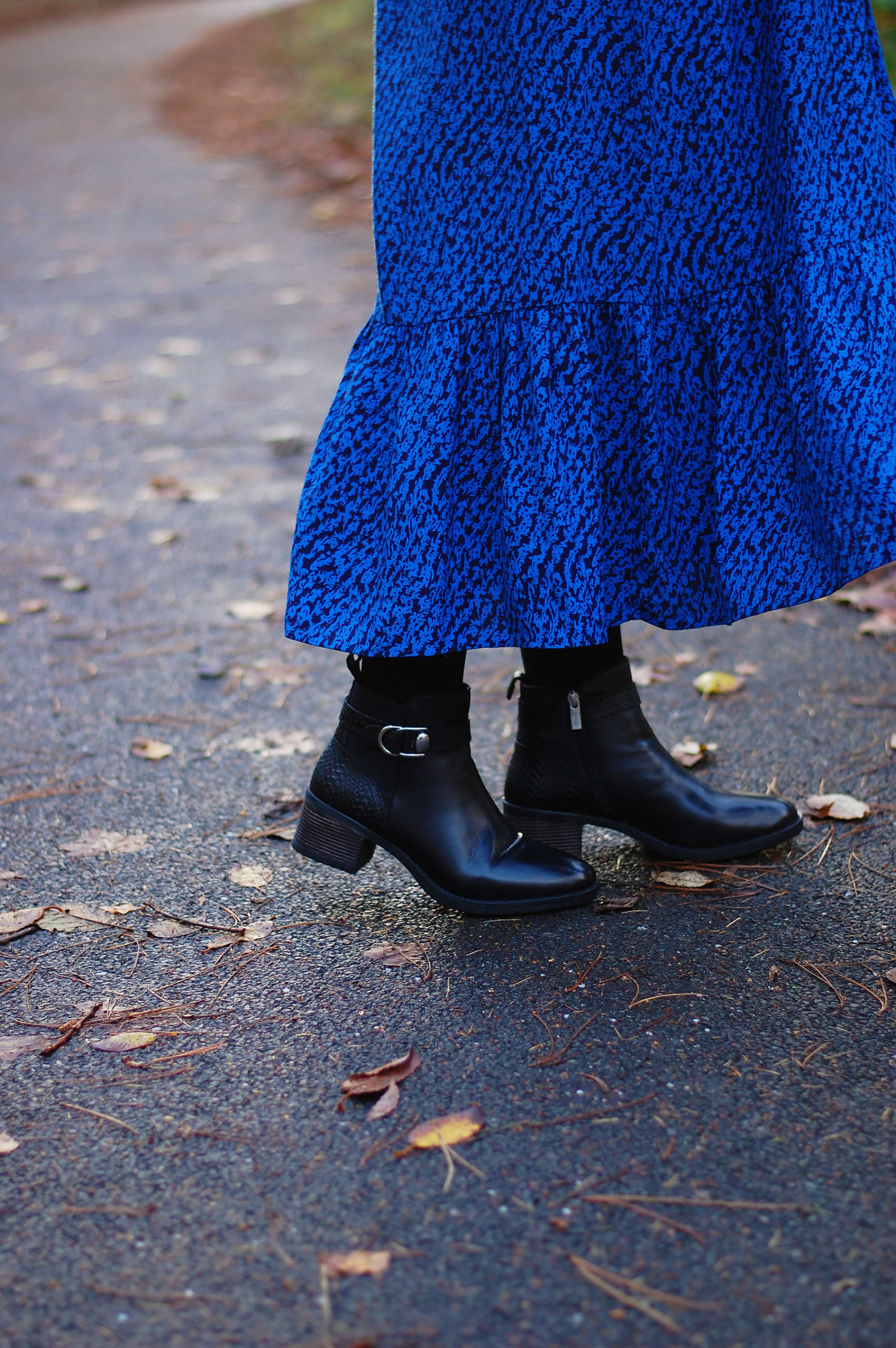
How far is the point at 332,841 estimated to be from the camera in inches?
69.6

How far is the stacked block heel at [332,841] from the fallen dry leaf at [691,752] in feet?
2.25

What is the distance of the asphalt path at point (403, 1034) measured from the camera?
1.15 m

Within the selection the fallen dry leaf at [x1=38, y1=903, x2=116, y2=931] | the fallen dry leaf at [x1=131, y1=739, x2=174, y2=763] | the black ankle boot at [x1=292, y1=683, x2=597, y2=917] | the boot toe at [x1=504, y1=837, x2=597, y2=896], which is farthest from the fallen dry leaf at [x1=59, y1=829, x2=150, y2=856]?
the boot toe at [x1=504, y1=837, x2=597, y2=896]

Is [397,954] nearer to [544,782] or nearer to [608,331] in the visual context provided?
[544,782]

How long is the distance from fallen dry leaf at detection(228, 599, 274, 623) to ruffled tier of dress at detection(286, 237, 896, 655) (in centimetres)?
131

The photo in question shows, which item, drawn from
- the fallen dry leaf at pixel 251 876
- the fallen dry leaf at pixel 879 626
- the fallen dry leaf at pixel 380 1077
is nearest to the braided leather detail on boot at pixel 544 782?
the fallen dry leaf at pixel 251 876

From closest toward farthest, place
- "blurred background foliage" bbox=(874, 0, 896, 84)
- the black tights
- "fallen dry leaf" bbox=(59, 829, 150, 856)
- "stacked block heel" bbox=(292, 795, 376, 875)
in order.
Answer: the black tights < "stacked block heel" bbox=(292, 795, 376, 875) < "fallen dry leaf" bbox=(59, 829, 150, 856) < "blurred background foliage" bbox=(874, 0, 896, 84)

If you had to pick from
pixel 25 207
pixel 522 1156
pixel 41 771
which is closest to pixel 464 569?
pixel 522 1156

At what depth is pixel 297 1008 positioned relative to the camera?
157 cm

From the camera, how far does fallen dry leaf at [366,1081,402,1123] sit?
1.37 meters

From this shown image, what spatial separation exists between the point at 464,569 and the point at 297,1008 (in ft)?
1.93

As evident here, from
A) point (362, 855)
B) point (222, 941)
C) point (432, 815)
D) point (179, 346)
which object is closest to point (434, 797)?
point (432, 815)

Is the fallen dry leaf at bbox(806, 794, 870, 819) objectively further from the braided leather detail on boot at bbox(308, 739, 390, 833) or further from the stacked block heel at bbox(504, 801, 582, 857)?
the braided leather detail on boot at bbox(308, 739, 390, 833)

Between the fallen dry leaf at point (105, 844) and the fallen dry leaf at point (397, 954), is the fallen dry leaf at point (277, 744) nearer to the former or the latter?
the fallen dry leaf at point (105, 844)
